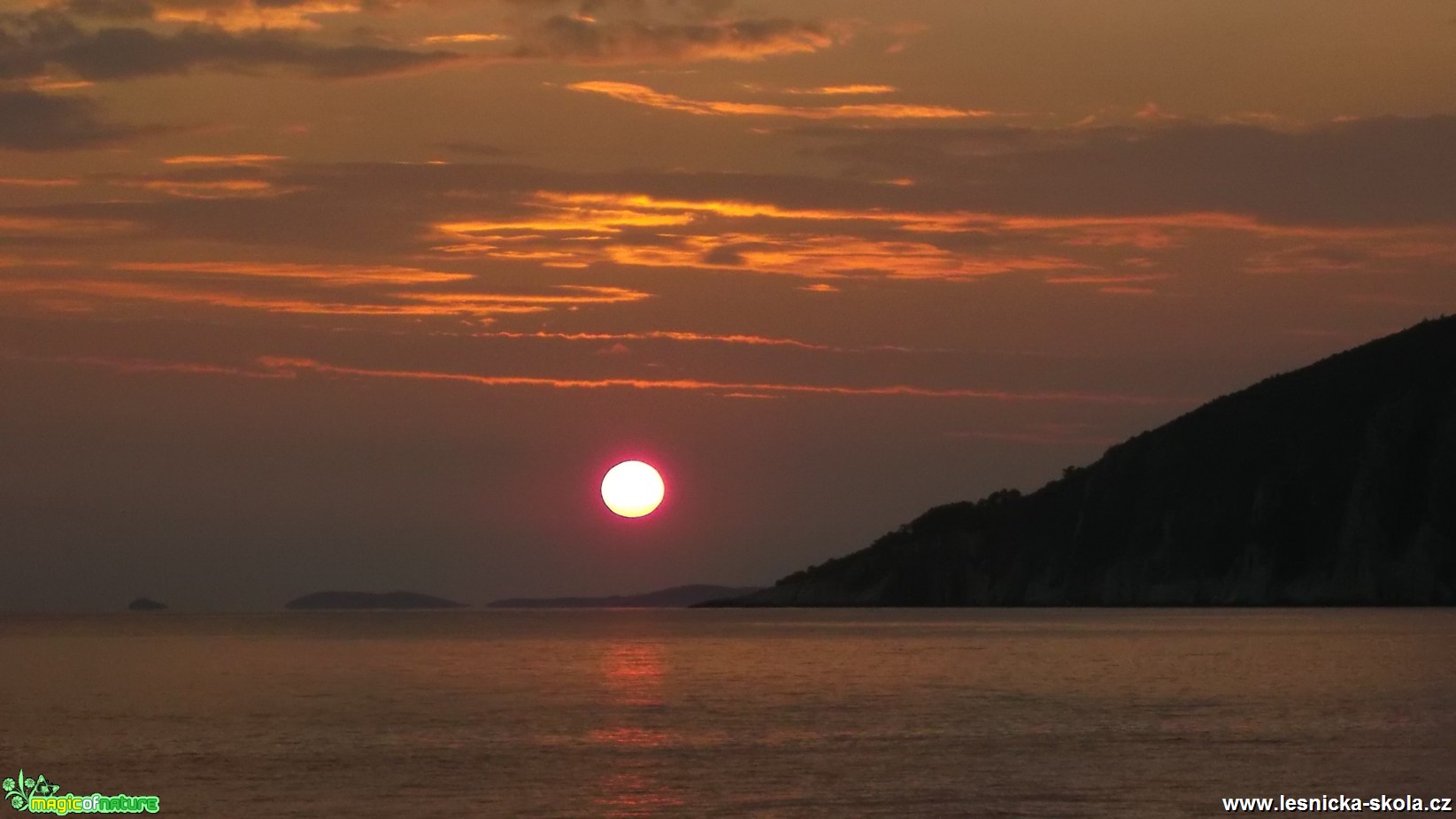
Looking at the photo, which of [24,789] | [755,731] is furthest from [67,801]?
[755,731]

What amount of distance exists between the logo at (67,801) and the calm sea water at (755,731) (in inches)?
22.5

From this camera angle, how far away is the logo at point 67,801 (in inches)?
1624

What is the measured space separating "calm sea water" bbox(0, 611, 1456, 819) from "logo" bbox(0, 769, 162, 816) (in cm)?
57

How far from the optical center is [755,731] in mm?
59156

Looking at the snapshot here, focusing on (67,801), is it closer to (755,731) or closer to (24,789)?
(24,789)

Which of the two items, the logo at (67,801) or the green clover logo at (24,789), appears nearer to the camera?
the logo at (67,801)

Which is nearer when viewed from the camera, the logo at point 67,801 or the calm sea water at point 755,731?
the logo at point 67,801

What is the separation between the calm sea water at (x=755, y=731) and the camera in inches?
1687

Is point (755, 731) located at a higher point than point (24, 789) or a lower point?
higher

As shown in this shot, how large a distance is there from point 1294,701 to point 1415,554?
135m

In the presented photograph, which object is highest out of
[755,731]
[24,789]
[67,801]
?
[755,731]

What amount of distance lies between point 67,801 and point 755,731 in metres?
Answer: 23.1

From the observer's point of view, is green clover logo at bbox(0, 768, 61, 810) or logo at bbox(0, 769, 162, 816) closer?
logo at bbox(0, 769, 162, 816)

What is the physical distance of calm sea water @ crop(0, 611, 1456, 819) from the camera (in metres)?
42.8
